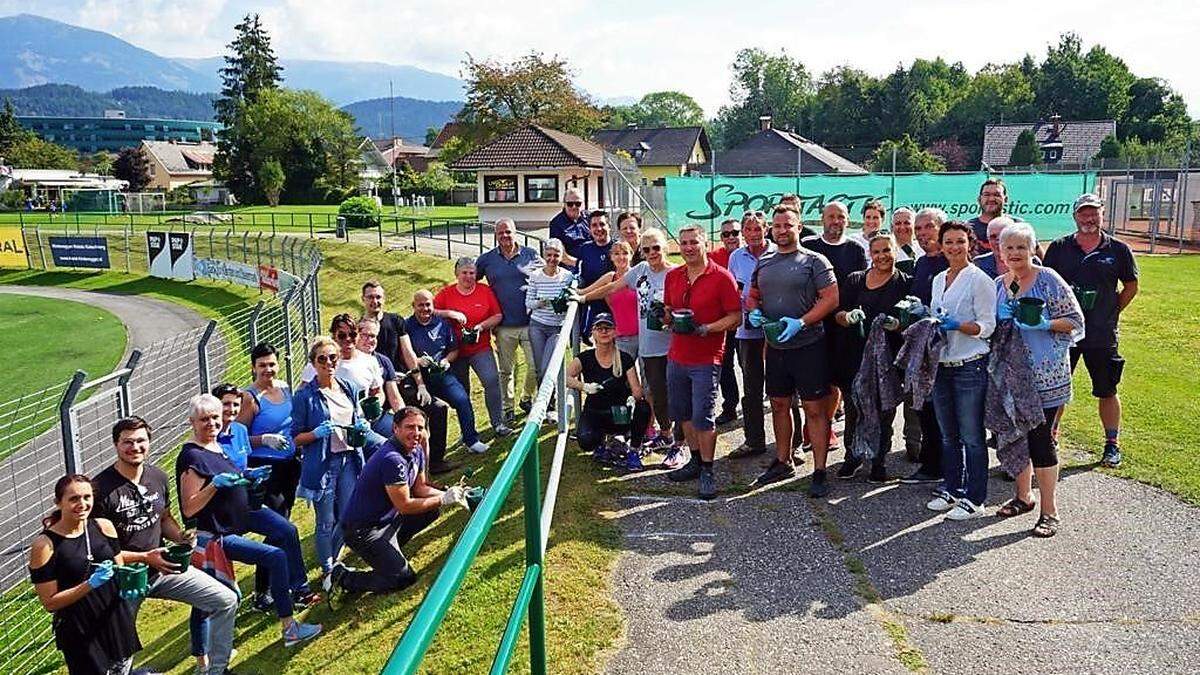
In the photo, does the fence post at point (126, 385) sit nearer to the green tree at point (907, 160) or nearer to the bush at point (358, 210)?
the bush at point (358, 210)

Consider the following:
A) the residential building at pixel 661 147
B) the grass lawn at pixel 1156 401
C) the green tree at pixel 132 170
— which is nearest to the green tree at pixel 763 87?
the residential building at pixel 661 147

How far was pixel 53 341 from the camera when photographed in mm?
22438

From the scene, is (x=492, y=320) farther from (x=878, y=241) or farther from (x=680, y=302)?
(x=878, y=241)

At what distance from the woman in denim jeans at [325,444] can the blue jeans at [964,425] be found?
11.7 feet

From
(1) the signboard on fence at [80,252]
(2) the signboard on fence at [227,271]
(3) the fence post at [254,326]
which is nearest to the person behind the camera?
(3) the fence post at [254,326]

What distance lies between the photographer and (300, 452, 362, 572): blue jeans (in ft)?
19.4

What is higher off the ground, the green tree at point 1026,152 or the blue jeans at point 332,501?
the green tree at point 1026,152

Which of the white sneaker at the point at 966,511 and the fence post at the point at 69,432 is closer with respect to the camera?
the white sneaker at the point at 966,511

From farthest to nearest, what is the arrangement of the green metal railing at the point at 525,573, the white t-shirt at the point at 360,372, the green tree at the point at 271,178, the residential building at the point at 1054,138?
1. the green tree at the point at 271,178
2. the residential building at the point at 1054,138
3. the white t-shirt at the point at 360,372
4. the green metal railing at the point at 525,573

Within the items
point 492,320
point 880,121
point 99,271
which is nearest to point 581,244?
point 492,320

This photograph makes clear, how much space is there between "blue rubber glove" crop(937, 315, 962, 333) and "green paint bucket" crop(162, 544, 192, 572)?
14.1ft

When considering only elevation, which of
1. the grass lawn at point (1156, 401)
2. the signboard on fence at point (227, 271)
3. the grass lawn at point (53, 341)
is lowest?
the grass lawn at point (53, 341)

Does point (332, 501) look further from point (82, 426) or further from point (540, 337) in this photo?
point (540, 337)

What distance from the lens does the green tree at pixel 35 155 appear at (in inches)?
3947
